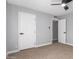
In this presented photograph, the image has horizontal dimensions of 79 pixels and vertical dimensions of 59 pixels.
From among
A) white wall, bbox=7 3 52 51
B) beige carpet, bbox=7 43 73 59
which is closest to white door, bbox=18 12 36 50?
white wall, bbox=7 3 52 51

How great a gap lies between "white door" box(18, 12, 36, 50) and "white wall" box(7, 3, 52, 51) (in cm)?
24

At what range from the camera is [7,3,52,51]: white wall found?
3451 mm

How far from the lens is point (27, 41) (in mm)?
4188

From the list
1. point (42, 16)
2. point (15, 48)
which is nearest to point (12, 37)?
point (15, 48)

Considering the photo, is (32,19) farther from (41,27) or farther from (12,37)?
(12,37)

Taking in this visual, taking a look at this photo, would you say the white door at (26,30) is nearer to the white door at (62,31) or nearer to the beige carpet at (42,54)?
the beige carpet at (42,54)

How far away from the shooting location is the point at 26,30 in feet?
13.6

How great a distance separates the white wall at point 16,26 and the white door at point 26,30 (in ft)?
0.79

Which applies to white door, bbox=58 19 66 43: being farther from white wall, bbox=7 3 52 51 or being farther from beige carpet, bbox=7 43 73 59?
beige carpet, bbox=7 43 73 59

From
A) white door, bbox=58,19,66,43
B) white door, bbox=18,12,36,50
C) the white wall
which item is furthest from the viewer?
white door, bbox=58,19,66,43

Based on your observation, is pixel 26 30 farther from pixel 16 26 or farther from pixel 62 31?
pixel 62 31

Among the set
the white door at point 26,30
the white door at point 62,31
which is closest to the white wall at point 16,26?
the white door at point 26,30

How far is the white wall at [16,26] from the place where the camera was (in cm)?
345

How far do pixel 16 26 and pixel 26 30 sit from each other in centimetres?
66
